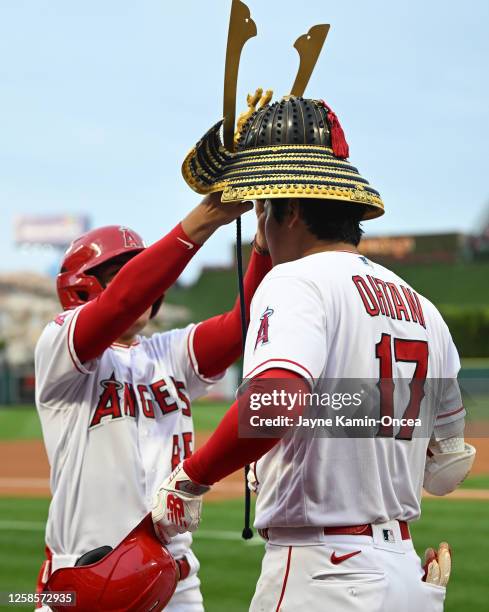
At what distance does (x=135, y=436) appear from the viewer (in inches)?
144

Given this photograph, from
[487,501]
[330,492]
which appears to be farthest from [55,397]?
[487,501]

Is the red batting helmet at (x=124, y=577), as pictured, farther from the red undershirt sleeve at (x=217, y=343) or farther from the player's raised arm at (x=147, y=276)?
the red undershirt sleeve at (x=217, y=343)

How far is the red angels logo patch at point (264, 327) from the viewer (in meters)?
2.38

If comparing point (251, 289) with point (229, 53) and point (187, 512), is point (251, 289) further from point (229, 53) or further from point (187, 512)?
point (187, 512)

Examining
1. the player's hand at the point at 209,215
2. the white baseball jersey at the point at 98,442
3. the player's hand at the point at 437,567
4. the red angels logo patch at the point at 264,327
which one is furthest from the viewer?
the white baseball jersey at the point at 98,442

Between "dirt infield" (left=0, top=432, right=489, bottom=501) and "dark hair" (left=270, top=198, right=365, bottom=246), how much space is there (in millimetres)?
7834

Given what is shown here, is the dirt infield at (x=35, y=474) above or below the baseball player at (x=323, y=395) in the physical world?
below

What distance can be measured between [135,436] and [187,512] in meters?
1.21

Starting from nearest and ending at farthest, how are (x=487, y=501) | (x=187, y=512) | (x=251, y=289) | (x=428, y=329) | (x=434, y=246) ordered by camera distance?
(x=187, y=512), (x=428, y=329), (x=251, y=289), (x=487, y=501), (x=434, y=246)

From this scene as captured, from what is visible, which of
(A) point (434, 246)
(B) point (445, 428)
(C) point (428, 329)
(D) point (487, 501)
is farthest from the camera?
(A) point (434, 246)

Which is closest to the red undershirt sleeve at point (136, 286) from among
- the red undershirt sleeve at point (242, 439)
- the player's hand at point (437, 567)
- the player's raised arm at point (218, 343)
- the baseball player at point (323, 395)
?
the baseball player at point (323, 395)

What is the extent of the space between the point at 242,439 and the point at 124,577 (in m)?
0.57

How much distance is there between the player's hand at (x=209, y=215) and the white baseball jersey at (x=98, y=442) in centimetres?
62

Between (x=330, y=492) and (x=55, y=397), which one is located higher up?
(x=55, y=397)
